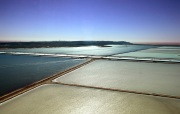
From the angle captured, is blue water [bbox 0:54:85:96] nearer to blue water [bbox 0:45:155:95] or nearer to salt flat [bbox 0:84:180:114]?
blue water [bbox 0:45:155:95]

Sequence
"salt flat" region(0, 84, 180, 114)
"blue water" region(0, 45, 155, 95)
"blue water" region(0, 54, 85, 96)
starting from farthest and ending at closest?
"blue water" region(0, 45, 155, 95), "blue water" region(0, 54, 85, 96), "salt flat" region(0, 84, 180, 114)

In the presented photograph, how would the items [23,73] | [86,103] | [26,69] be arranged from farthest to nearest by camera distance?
[26,69] → [23,73] → [86,103]

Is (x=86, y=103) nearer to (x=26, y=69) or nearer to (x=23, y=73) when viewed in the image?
(x=23, y=73)

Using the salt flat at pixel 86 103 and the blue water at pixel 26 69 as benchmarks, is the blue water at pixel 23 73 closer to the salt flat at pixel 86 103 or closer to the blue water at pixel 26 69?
the blue water at pixel 26 69

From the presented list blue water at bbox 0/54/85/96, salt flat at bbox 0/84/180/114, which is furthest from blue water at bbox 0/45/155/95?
salt flat at bbox 0/84/180/114

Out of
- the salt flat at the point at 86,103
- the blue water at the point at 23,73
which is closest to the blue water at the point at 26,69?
the blue water at the point at 23,73

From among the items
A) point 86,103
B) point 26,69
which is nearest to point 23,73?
point 26,69

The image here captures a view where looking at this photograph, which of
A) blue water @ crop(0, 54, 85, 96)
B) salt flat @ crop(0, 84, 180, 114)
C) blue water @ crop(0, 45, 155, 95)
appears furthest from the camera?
blue water @ crop(0, 45, 155, 95)

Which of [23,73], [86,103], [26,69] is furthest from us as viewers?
[26,69]

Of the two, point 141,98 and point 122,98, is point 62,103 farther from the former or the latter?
point 141,98
